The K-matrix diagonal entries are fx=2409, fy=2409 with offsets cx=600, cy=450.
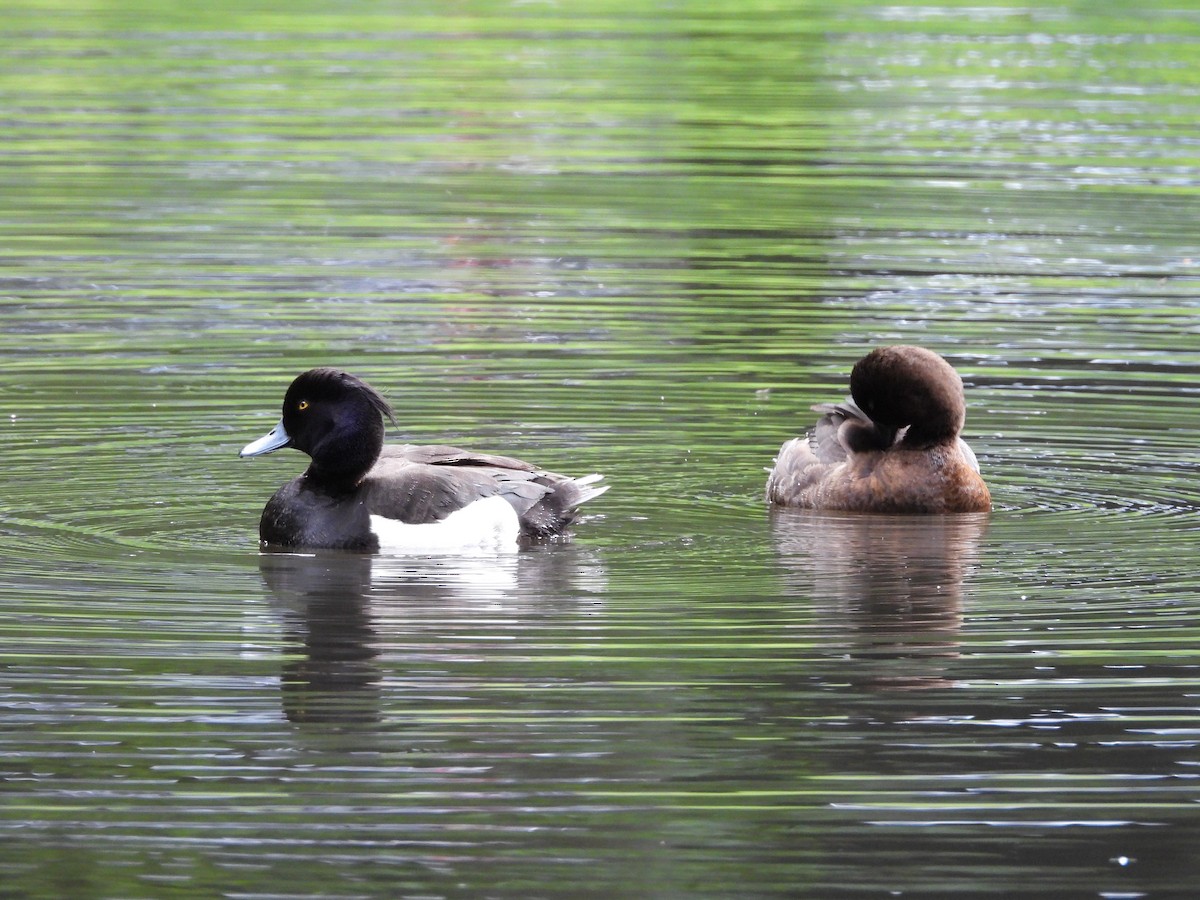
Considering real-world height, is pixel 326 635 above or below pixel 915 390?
below

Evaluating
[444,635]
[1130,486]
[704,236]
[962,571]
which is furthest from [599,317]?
[444,635]

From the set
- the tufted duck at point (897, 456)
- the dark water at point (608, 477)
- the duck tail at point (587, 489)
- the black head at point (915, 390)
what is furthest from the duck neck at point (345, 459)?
the black head at point (915, 390)

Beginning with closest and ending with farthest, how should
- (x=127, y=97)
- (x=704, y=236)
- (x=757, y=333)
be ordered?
(x=757, y=333), (x=704, y=236), (x=127, y=97)

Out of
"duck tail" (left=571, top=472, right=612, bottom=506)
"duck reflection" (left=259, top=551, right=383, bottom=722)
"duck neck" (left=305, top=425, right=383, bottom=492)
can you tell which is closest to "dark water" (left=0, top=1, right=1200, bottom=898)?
"duck reflection" (left=259, top=551, right=383, bottom=722)

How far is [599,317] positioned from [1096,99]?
38.9 ft

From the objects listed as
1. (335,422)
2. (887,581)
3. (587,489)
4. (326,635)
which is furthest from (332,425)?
(887,581)

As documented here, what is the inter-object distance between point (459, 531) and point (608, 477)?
5.23 feet

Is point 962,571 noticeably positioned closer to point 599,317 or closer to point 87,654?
point 87,654

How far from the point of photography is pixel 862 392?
39.1ft

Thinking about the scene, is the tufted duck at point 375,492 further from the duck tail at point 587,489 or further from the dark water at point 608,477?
the dark water at point 608,477

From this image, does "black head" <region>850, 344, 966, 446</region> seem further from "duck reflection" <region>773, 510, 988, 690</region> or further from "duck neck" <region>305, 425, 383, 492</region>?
"duck neck" <region>305, 425, 383, 492</region>

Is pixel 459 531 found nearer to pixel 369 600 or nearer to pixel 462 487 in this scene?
pixel 462 487

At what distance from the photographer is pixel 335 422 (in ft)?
35.3

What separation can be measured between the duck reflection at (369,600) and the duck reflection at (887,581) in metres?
1.00
